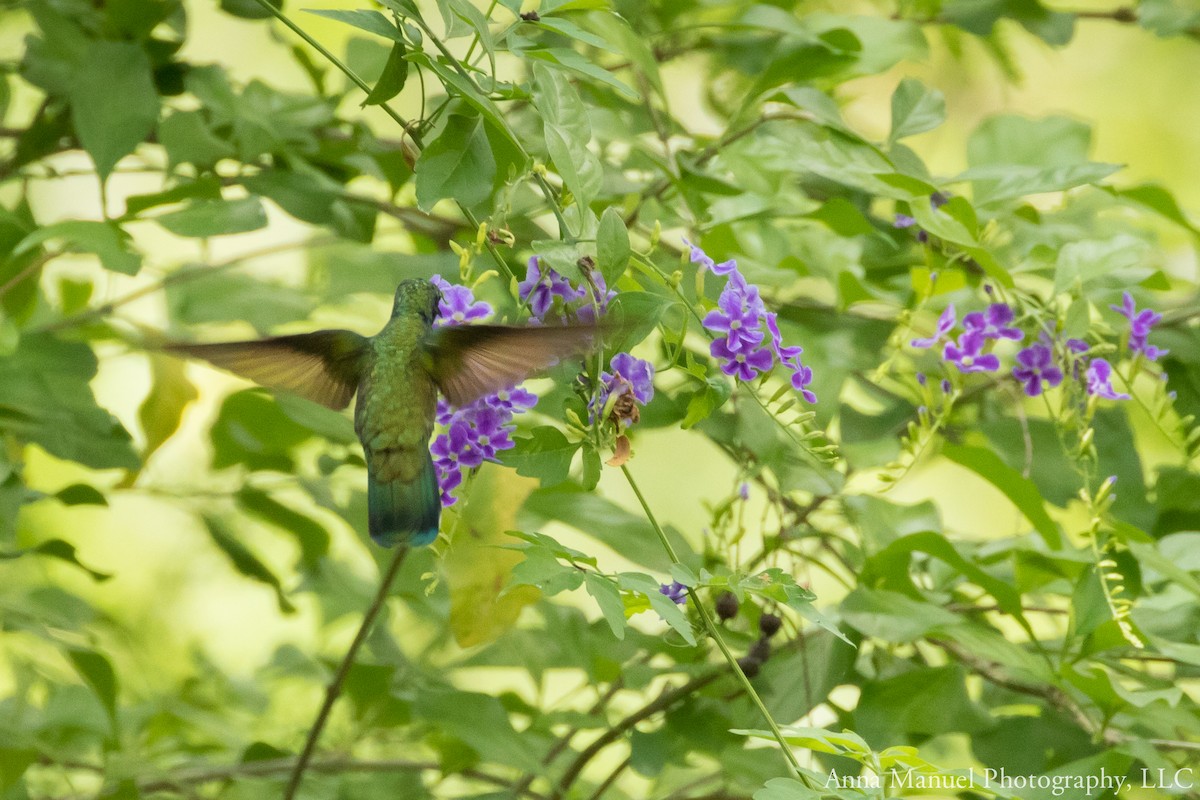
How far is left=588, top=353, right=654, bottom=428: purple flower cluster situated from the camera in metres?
0.79

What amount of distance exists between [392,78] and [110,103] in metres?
0.49

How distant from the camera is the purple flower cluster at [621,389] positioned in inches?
31.0

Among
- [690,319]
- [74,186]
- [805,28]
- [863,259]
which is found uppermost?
[805,28]

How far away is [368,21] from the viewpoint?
0.77 meters

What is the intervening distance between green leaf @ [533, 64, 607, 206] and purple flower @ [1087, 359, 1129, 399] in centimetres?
49

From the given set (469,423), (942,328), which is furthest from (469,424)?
(942,328)

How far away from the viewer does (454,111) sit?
867mm

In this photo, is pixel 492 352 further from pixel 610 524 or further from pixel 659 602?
pixel 610 524

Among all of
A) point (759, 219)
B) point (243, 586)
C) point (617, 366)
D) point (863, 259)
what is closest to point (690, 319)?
point (617, 366)

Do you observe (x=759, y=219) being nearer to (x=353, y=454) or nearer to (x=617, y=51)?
(x=617, y=51)

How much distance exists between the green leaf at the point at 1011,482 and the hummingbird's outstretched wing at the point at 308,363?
1.79 feet

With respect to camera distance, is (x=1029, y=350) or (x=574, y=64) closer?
(x=574, y=64)

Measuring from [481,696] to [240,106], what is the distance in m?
0.67

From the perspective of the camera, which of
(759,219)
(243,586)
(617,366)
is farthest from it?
(243,586)
